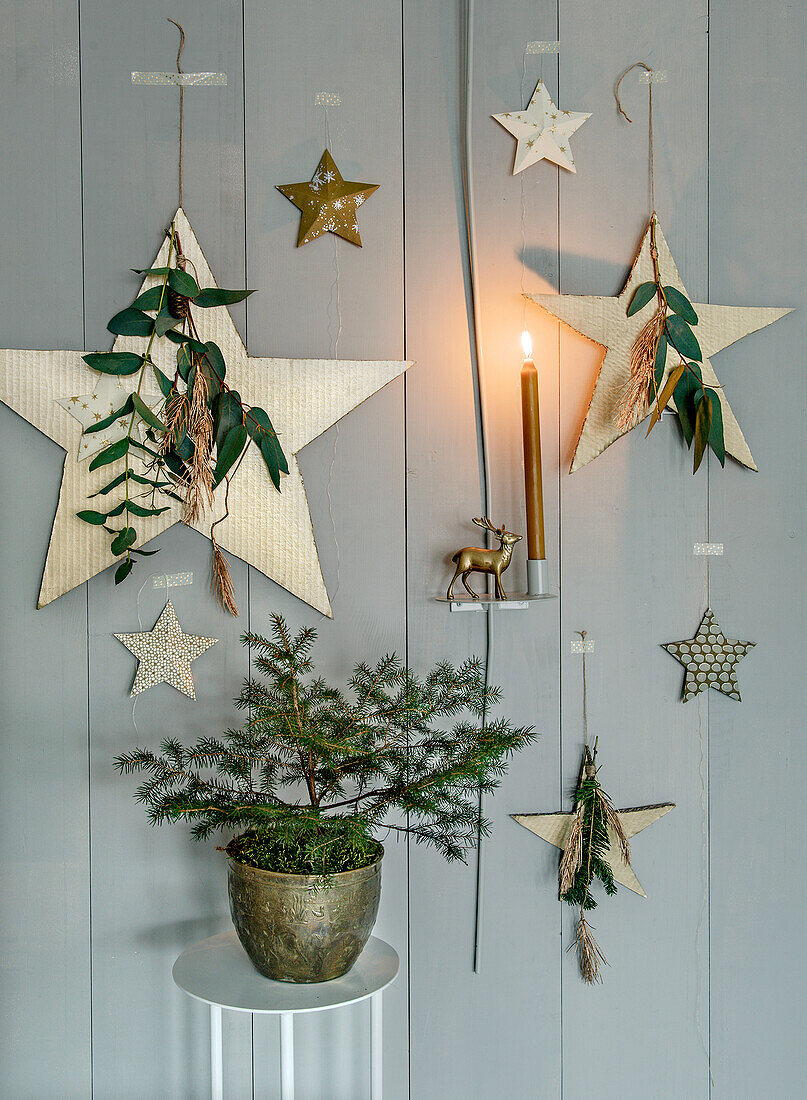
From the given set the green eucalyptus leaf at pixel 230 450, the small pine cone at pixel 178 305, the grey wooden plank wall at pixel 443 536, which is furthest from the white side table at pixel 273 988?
the small pine cone at pixel 178 305

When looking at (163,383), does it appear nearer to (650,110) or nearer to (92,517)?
(92,517)

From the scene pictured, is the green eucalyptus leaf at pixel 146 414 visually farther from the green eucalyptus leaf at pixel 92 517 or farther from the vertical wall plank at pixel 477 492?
the vertical wall plank at pixel 477 492

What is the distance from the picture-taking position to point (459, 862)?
44.3 inches

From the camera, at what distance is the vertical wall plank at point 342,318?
1.09m

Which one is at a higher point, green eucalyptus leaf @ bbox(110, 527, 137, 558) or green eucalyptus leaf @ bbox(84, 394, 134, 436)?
green eucalyptus leaf @ bbox(84, 394, 134, 436)

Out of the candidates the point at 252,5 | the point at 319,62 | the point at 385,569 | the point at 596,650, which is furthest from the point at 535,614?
the point at 252,5

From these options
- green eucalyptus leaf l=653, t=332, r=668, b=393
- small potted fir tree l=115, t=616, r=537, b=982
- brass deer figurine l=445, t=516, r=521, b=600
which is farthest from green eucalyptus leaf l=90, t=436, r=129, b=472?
green eucalyptus leaf l=653, t=332, r=668, b=393

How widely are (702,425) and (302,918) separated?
2.63 feet

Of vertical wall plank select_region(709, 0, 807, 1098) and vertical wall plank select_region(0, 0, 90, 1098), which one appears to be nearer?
vertical wall plank select_region(0, 0, 90, 1098)

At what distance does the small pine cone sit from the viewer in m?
1.04

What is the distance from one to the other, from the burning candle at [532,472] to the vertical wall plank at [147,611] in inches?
16.0

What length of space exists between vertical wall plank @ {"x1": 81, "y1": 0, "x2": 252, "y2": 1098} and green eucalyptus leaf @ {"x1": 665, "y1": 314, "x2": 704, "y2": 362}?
58 centimetres

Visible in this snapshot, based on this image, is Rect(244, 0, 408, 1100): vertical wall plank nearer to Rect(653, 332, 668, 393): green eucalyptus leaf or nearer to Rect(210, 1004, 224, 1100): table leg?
Rect(210, 1004, 224, 1100): table leg

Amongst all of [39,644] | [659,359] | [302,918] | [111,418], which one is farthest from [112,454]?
[659,359]
